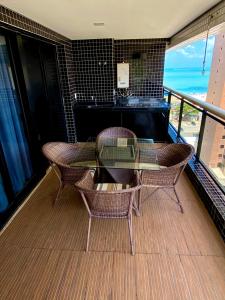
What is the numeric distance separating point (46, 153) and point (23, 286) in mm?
1242

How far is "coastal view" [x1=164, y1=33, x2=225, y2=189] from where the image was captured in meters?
2.60

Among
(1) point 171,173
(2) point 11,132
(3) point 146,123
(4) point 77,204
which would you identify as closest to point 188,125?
(3) point 146,123

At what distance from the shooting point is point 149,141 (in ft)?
9.33

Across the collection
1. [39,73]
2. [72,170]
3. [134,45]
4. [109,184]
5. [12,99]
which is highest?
[134,45]

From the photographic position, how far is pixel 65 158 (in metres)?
2.50

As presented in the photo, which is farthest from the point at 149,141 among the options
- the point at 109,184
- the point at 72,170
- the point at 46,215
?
the point at 46,215

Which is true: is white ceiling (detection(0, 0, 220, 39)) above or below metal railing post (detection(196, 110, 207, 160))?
above

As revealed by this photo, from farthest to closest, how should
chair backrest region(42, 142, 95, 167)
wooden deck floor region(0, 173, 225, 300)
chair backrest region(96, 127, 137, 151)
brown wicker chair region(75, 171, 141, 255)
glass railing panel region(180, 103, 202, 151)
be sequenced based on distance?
glass railing panel region(180, 103, 202, 151) → chair backrest region(96, 127, 137, 151) → chair backrest region(42, 142, 95, 167) → brown wicker chair region(75, 171, 141, 255) → wooden deck floor region(0, 173, 225, 300)

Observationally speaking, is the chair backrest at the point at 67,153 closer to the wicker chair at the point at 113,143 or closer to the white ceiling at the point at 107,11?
the wicker chair at the point at 113,143

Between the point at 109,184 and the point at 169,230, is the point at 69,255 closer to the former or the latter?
the point at 109,184

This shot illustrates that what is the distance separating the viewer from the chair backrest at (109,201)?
153 cm

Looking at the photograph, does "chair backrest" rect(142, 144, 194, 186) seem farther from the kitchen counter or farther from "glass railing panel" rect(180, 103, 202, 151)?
the kitchen counter

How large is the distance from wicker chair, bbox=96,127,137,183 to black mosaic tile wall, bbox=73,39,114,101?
5.77ft

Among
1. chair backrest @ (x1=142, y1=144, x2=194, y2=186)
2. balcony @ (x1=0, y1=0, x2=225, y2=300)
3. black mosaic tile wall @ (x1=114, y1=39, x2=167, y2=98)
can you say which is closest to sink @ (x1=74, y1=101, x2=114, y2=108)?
balcony @ (x1=0, y1=0, x2=225, y2=300)
